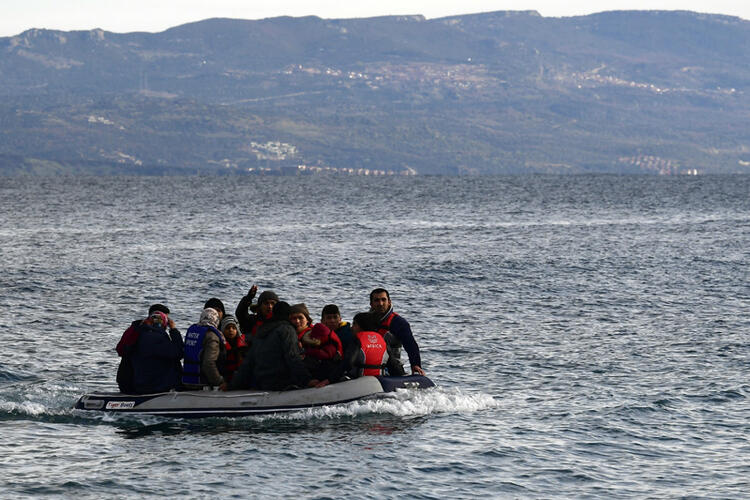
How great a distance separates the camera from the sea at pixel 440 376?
59.9 feet

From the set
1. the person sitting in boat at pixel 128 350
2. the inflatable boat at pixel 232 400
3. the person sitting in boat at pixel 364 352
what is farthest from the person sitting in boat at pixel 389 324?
the person sitting in boat at pixel 128 350

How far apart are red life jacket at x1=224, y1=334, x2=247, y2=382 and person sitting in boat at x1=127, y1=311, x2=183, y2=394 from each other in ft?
3.19

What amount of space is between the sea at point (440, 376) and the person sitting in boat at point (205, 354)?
2.64 ft

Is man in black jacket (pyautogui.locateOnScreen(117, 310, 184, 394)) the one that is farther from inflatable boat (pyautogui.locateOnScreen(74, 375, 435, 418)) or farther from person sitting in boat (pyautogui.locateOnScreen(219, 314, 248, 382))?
person sitting in boat (pyautogui.locateOnScreen(219, 314, 248, 382))

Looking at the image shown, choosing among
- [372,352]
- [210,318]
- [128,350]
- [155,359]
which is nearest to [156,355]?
[155,359]

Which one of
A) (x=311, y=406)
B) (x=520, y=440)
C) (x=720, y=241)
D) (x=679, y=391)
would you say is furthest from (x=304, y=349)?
(x=720, y=241)

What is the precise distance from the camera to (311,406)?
69.8 feet

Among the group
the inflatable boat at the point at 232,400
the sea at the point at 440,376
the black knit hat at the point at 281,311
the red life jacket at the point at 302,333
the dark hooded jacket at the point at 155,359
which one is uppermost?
the black knit hat at the point at 281,311

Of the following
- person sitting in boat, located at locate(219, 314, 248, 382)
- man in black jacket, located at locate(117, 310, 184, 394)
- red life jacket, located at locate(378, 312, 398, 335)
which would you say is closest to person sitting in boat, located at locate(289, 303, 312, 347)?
person sitting in boat, located at locate(219, 314, 248, 382)

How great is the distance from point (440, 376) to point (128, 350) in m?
8.69

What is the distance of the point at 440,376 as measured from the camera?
26359 millimetres

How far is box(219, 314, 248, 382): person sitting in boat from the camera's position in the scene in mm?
20812

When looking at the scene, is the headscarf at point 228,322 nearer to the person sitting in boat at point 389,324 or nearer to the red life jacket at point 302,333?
the red life jacket at point 302,333

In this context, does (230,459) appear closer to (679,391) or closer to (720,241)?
(679,391)
